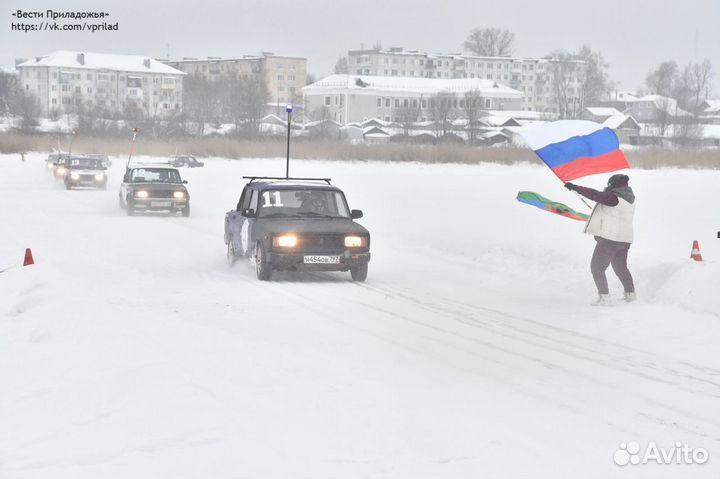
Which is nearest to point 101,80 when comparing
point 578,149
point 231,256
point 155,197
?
point 155,197

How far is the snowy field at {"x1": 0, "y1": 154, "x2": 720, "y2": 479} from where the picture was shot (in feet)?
19.9

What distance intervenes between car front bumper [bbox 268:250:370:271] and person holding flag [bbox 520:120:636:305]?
297cm

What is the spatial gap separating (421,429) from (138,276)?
339 inches

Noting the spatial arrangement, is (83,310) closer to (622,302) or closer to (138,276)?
(138,276)

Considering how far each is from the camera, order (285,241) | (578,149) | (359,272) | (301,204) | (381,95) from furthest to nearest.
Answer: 1. (381,95)
2. (301,204)
3. (359,272)
4. (285,241)
5. (578,149)

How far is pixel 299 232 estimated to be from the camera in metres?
13.9

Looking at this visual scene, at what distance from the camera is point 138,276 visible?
46.9 ft

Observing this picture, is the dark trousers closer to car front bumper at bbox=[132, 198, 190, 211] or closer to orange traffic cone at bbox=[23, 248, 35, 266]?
orange traffic cone at bbox=[23, 248, 35, 266]

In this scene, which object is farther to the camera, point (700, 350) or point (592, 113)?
point (592, 113)

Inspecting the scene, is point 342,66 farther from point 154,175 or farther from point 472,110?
point 154,175

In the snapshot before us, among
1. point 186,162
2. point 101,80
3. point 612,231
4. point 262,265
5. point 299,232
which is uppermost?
point 101,80

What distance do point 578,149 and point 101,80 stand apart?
137882mm

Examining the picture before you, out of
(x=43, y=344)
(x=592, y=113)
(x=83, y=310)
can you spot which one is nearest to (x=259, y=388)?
(x=43, y=344)

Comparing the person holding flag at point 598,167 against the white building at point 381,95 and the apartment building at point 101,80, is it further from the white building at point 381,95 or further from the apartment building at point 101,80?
the white building at point 381,95
